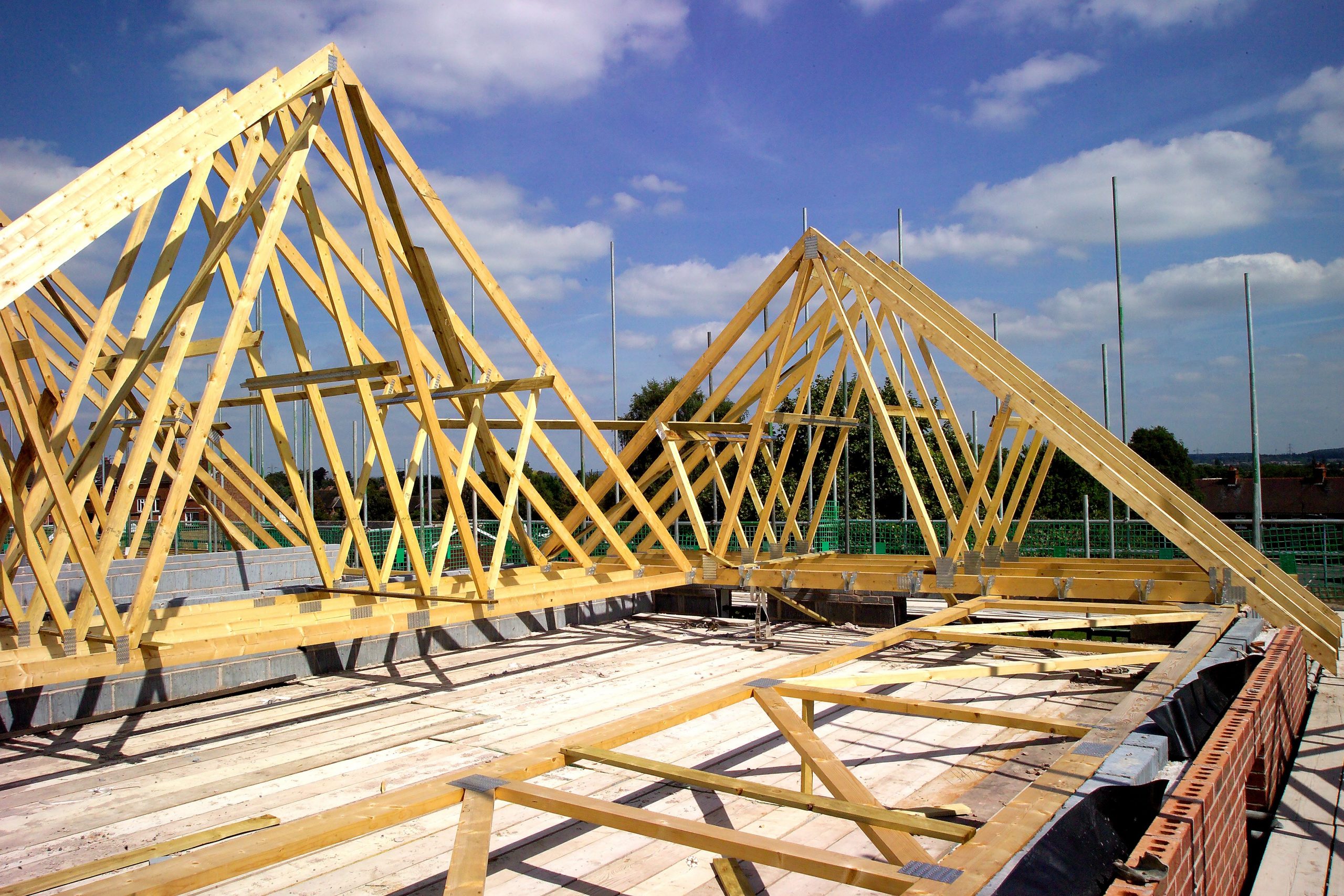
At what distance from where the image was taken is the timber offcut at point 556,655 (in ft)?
11.4

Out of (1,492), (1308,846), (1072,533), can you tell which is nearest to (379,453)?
(1,492)

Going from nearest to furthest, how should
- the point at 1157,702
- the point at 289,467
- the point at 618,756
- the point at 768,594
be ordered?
the point at 618,756, the point at 1157,702, the point at 289,467, the point at 768,594

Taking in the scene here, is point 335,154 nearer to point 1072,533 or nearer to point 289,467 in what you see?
point 289,467

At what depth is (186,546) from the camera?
25.7 meters

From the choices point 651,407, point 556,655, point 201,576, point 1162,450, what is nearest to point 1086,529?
point 556,655

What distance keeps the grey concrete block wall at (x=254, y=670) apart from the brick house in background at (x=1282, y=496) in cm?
3237

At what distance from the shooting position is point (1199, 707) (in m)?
4.65

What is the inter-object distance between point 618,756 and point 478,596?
4.05 metres

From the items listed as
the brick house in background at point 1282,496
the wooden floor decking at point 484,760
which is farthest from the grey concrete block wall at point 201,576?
the brick house in background at point 1282,496

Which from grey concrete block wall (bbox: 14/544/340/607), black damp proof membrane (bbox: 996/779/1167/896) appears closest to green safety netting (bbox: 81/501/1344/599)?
grey concrete block wall (bbox: 14/544/340/607)

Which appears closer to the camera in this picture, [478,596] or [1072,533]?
[478,596]

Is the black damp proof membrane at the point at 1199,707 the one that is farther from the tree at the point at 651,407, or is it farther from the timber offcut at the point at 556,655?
the tree at the point at 651,407

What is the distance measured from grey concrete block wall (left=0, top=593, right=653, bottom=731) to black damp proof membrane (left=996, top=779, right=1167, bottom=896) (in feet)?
19.7

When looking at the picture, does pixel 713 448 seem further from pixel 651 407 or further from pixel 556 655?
pixel 651 407
